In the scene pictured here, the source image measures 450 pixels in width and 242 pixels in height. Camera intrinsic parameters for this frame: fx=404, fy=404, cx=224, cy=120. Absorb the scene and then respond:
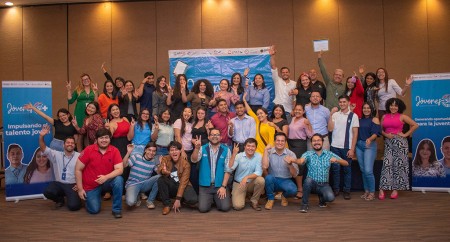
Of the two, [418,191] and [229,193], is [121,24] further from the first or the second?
[418,191]

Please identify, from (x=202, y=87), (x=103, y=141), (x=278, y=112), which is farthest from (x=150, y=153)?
(x=278, y=112)

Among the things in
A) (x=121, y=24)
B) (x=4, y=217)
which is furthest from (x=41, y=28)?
(x=4, y=217)

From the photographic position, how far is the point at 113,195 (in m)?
5.20

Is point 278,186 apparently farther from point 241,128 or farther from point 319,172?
point 241,128

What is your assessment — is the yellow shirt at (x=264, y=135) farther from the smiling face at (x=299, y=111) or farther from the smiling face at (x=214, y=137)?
the smiling face at (x=214, y=137)

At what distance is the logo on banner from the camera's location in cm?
640

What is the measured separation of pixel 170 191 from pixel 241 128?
1.43 m

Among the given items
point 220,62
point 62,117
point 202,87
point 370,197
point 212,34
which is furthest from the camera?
point 212,34

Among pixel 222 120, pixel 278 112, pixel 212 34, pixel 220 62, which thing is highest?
pixel 212 34

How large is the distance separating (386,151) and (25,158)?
221 inches

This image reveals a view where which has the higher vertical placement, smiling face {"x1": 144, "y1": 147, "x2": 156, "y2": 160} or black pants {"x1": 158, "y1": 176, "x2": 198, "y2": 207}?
smiling face {"x1": 144, "y1": 147, "x2": 156, "y2": 160}

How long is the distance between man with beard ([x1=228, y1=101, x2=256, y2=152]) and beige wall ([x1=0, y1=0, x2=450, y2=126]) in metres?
3.62

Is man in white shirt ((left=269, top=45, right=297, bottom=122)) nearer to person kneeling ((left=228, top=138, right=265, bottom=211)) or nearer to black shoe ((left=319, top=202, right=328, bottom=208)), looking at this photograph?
person kneeling ((left=228, top=138, right=265, bottom=211))

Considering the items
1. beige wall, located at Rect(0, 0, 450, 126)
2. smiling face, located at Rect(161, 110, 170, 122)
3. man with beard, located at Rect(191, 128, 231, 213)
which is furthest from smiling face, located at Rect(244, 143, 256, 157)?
beige wall, located at Rect(0, 0, 450, 126)
